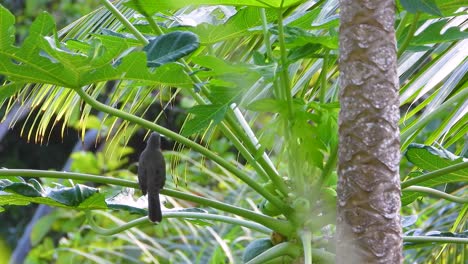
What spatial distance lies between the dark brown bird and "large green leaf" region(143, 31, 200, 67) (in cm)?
54

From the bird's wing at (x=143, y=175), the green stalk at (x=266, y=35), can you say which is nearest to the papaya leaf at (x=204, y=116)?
the green stalk at (x=266, y=35)

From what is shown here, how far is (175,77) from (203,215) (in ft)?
1.14

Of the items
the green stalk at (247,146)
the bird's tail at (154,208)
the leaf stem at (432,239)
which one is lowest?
the bird's tail at (154,208)

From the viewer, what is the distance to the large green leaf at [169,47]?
1.70 meters

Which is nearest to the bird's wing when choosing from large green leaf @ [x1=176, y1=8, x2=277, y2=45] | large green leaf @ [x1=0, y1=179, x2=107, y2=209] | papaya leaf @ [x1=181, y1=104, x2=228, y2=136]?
large green leaf @ [x1=0, y1=179, x2=107, y2=209]

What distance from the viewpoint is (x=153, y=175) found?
2.83 meters

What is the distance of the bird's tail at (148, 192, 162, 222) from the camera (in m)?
2.16

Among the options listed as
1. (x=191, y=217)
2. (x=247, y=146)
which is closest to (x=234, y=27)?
(x=247, y=146)

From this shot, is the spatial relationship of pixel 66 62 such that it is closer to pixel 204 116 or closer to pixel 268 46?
pixel 204 116

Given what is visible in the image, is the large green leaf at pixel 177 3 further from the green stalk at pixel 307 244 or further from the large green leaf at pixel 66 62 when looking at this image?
the green stalk at pixel 307 244

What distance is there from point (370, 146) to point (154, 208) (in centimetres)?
92

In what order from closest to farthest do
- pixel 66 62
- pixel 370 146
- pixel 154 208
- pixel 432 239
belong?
1. pixel 370 146
2. pixel 66 62
3. pixel 432 239
4. pixel 154 208

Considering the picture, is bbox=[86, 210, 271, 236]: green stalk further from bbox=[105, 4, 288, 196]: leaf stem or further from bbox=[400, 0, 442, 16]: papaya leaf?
bbox=[400, 0, 442, 16]: papaya leaf

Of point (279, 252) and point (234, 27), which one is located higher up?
point (234, 27)
